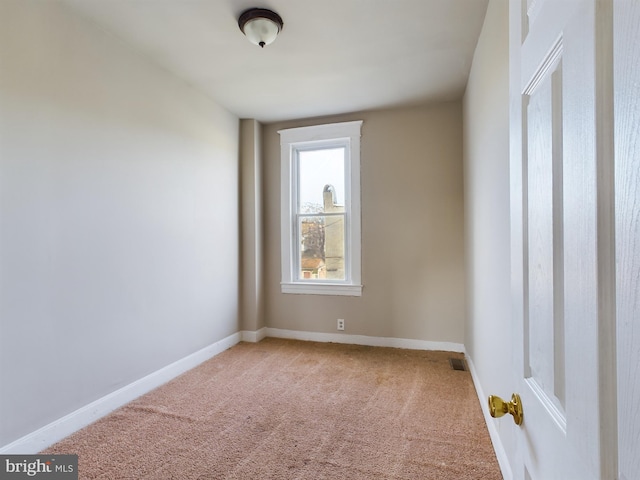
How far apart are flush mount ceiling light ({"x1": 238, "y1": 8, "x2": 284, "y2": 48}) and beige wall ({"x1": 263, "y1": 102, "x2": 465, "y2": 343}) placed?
1713 millimetres

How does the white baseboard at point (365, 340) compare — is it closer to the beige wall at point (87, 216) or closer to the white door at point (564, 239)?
the beige wall at point (87, 216)

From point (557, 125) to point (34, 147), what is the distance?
2.42m

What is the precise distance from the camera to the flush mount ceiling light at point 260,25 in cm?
207

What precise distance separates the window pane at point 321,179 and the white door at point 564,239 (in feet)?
10.2

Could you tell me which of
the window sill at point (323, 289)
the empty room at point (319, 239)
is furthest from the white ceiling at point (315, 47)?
the window sill at point (323, 289)

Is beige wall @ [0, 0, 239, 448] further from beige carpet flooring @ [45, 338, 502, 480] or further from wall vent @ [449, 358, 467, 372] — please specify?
wall vent @ [449, 358, 467, 372]

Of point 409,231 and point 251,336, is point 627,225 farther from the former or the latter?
point 251,336

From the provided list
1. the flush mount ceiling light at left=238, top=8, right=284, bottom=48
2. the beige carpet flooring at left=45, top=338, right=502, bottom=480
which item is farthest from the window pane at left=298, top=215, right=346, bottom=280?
the flush mount ceiling light at left=238, top=8, right=284, bottom=48

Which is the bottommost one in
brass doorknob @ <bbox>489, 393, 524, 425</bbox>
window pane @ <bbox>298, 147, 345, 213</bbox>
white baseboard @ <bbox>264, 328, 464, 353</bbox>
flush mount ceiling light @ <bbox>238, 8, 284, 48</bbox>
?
white baseboard @ <bbox>264, 328, 464, 353</bbox>

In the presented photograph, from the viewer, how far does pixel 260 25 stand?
2125 mm

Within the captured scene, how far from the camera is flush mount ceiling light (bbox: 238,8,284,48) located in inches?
81.5

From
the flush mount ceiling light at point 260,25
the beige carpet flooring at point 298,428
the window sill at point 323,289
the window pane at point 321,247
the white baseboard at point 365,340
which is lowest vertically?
the beige carpet flooring at point 298,428

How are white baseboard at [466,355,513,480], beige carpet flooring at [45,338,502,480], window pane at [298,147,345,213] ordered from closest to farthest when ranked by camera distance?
white baseboard at [466,355,513,480] → beige carpet flooring at [45,338,502,480] → window pane at [298,147,345,213]

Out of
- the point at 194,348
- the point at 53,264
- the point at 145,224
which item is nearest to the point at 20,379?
the point at 53,264
